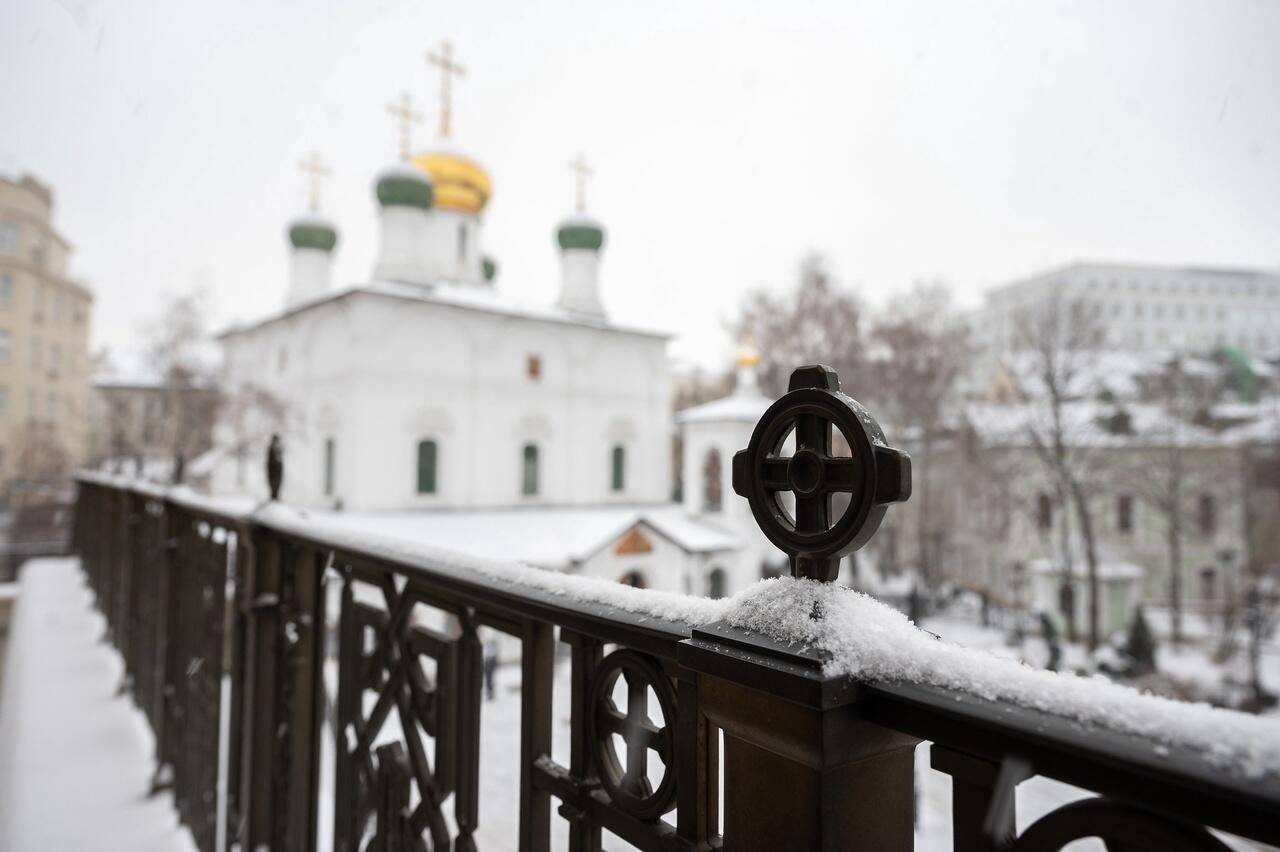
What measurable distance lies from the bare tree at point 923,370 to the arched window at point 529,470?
1002 cm

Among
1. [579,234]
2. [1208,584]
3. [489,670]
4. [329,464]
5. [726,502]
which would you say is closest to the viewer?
[489,670]

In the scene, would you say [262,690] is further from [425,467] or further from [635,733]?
[425,467]

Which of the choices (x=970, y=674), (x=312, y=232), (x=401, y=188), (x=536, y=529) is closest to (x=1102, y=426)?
(x=536, y=529)

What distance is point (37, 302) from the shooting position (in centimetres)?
2680

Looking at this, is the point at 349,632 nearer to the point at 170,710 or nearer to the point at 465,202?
the point at 170,710

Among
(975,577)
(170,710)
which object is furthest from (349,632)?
(975,577)

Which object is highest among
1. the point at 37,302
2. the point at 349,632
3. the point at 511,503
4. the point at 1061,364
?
the point at 37,302

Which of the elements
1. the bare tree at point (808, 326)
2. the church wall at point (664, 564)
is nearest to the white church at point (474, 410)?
the church wall at point (664, 564)

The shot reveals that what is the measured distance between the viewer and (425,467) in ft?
54.0

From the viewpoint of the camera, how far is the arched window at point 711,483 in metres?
17.4

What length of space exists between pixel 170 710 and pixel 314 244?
2068cm

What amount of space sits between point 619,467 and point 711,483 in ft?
10.3

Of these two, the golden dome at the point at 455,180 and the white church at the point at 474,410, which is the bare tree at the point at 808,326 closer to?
the white church at the point at 474,410

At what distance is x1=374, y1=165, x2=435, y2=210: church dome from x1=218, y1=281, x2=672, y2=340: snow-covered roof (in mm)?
2084
